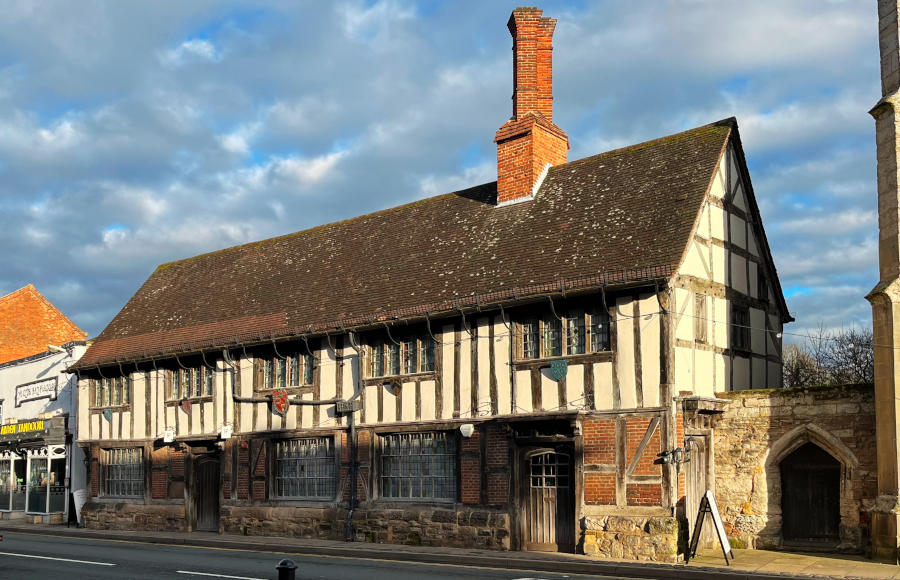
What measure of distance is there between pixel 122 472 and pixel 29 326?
62.4 ft

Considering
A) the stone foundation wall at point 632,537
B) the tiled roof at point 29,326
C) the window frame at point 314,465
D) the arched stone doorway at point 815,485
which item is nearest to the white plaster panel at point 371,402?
the window frame at point 314,465

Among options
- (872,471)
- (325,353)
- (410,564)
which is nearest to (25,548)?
(325,353)

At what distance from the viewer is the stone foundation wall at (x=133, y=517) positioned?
26891 millimetres

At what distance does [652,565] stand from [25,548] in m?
14.0

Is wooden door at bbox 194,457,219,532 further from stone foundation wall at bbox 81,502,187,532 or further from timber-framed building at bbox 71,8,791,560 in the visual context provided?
stone foundation wall at bbox 81,502,187,532

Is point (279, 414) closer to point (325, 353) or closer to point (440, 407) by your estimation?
point (325, 353)

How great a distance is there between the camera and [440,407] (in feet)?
69.4

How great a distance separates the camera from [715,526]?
1659 centimetres

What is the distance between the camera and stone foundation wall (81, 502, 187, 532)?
88.2 feet

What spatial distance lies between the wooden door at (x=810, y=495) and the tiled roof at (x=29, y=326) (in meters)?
34.5

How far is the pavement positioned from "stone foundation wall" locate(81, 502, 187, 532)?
148 inches

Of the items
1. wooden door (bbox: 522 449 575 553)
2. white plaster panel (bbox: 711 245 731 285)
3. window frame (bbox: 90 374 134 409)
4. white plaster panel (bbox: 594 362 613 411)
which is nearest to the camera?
white plaster panel (bbox: 594 362 613 411)

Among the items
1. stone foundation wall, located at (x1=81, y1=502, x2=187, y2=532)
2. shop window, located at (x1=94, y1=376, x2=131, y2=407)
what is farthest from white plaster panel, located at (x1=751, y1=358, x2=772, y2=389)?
shop window, located at (x1=94, y1=376, x2=131, y2=407)

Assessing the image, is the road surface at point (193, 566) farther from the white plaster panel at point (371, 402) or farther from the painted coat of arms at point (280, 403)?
the white plaster panel at point (371, 402)
